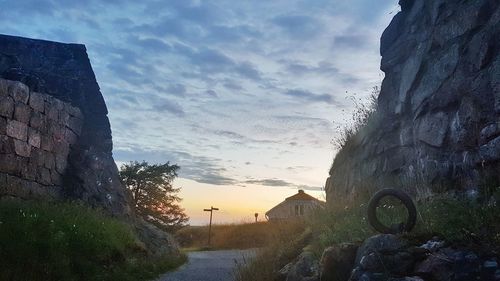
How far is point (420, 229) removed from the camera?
19.4ft

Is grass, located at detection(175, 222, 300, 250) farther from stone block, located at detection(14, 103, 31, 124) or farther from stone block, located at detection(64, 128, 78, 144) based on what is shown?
stone block, located at detection(14, 103, 31, 124)

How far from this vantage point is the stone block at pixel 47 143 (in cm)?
1258

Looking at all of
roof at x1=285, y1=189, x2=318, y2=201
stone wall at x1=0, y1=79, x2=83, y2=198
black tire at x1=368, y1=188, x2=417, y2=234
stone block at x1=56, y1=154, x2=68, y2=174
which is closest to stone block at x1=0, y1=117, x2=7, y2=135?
stone wall at x1=0, y1=79, x2=83, y2=198

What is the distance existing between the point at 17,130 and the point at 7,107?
67cm

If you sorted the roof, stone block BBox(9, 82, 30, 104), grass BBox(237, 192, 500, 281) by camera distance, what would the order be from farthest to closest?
the roof → stone block BBox(9, 82, 30, 104) → grass BBox(237, 192, 500, 281)

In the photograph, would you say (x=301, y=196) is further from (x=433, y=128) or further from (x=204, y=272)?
(x=433, y=128)

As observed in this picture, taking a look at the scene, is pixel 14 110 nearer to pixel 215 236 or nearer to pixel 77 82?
pixel 77 82

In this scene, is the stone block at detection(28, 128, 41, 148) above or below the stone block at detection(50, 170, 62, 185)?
above

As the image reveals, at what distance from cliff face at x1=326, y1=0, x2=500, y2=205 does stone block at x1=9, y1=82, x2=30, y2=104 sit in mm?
9216

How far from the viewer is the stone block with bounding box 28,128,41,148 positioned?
39.3 ft

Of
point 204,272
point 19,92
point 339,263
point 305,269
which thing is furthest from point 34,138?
point 339,263

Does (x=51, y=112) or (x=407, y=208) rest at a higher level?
(x=51, y=112)

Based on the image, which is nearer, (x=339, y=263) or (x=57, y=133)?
(x=339, y=263)

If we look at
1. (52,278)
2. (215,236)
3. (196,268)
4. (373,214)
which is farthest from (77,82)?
(215,236)
